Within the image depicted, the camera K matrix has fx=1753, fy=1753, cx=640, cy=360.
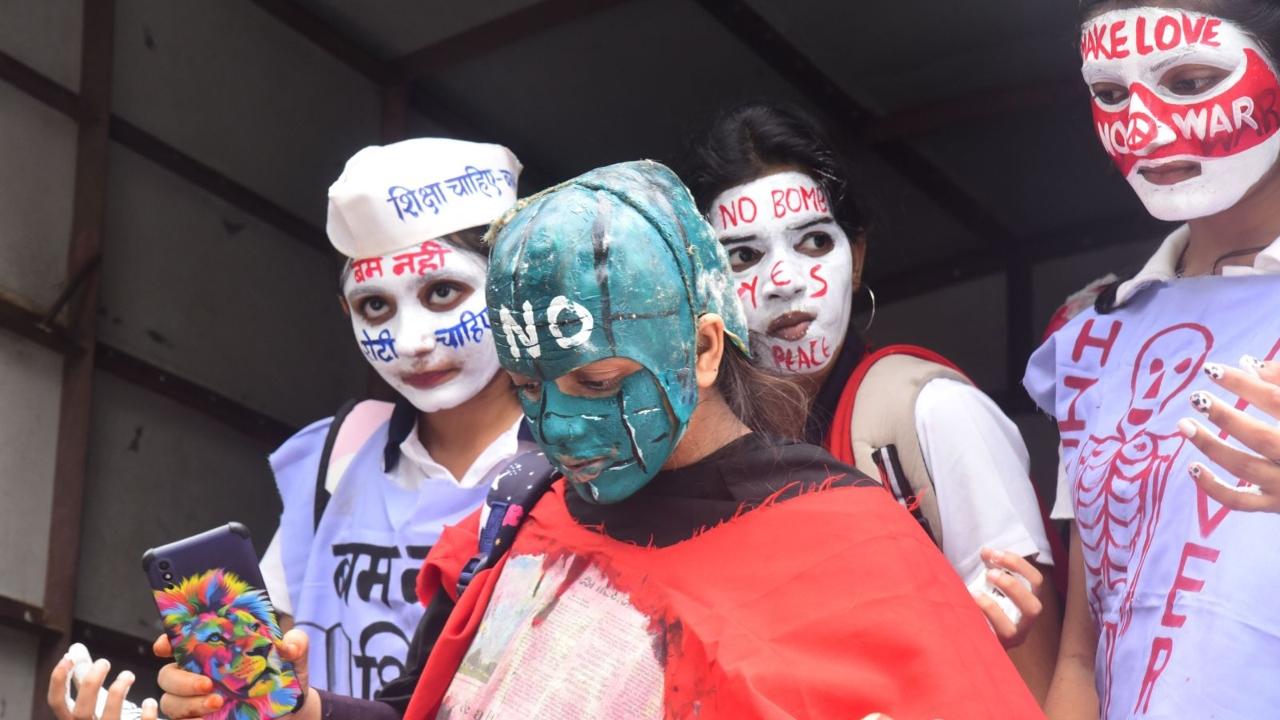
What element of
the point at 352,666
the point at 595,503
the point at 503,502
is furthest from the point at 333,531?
the point at 595,503

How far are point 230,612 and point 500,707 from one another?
0.42 meters

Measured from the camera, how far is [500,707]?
2.31 m

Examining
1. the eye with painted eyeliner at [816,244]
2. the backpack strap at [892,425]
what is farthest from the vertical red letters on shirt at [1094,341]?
the eye with painted eyeliner at [816,244]

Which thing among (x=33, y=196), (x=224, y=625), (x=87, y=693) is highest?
(x=33, y=196)

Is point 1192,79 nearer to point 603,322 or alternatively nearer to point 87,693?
point 603,322

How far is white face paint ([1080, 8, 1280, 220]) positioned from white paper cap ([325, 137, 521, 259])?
1367 mm

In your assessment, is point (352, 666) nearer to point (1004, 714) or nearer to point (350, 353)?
point (1004, 714)

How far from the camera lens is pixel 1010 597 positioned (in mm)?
2576

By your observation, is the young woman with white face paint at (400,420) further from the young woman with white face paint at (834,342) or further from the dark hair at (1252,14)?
the dark hair at (1252,14)

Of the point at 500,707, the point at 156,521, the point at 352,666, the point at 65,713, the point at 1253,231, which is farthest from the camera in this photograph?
the point at 156,521

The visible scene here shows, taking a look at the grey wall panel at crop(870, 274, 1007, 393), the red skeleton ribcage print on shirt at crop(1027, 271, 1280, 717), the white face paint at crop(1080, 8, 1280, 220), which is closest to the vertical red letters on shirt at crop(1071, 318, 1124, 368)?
the red skeleton ribcage print on shirt at crop(1027, 271, 1280, 717)

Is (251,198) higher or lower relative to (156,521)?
higher

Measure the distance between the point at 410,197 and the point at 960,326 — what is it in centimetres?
410

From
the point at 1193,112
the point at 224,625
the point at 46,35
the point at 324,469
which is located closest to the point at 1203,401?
the point at 1193,112
